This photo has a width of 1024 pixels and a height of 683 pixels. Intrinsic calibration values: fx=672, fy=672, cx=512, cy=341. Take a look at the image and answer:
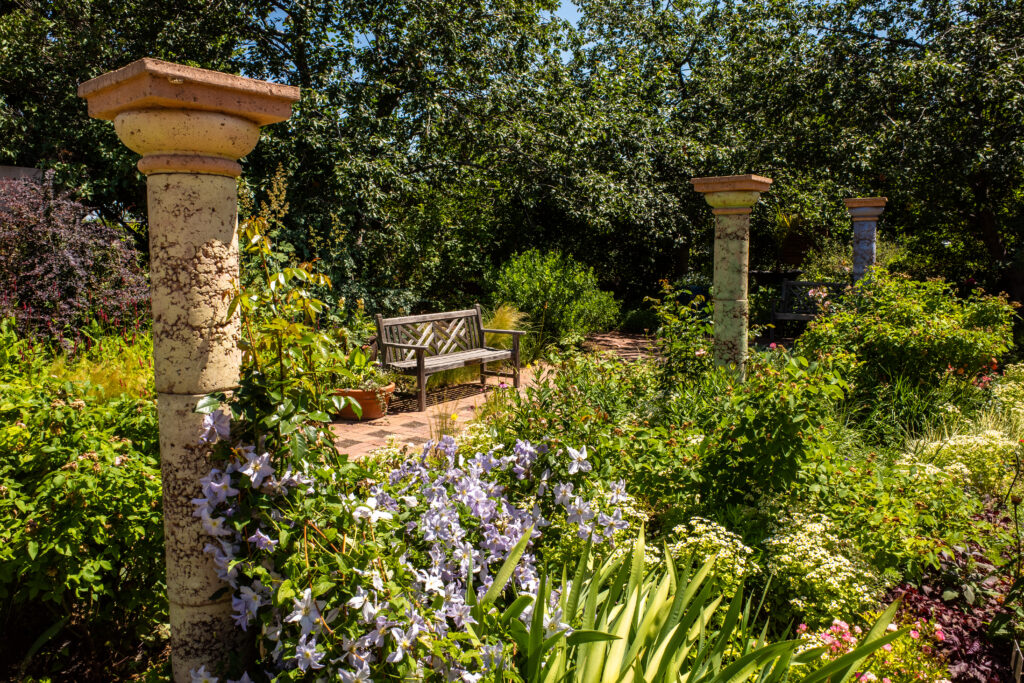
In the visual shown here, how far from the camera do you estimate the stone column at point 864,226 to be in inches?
361

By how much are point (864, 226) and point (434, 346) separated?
6257 millimetres

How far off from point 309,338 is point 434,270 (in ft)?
30.3

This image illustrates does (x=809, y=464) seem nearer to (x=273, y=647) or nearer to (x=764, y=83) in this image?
(x=273, y=647)

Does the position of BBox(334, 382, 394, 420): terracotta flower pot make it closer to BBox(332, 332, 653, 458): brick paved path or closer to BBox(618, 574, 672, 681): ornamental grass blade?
BBox(332, 332, 653, 458): brick paved path

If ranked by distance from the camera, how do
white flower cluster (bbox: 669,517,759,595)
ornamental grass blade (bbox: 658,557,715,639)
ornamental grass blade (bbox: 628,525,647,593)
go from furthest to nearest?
white flower cluster (bbox: 669,517,759,595) < ornamental grass blade (bbox: 628,525,647,593) < ornamental grass blade (bbox: 658,557,715,639)

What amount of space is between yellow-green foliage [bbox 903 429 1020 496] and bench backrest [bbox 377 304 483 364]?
499cm

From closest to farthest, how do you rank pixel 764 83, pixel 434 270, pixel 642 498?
pixel 642 498
pixel 434 270
pixel 764 83

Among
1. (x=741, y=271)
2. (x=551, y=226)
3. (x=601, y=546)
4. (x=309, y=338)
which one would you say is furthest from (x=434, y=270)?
(x=309, y=338)

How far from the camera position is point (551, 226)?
13.9 meters

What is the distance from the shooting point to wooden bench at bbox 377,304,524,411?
708cm

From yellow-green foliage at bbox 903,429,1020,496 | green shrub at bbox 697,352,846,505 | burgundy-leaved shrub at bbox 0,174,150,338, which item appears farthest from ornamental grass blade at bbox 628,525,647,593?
burgundy-leaved shrub at bbox 0,174,150,338

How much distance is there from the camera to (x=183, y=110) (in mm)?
1810

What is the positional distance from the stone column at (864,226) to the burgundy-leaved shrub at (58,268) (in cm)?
910

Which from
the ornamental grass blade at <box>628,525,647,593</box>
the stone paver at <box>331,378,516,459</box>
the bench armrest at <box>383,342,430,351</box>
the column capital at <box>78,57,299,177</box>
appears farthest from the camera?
the bench armrest at <box>383,342,430,351</box>
